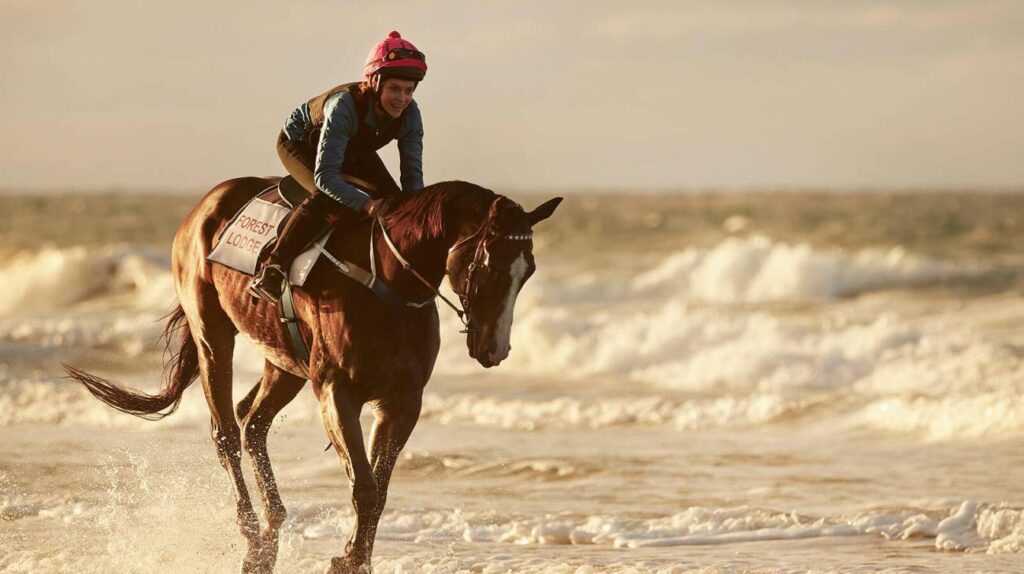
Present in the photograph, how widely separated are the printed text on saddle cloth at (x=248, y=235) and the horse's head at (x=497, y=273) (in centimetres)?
147

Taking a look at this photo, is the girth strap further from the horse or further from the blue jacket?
the blue jacket

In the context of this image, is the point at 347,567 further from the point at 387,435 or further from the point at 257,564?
the point at 257,564

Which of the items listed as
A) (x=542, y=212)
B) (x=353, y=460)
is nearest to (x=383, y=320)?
(x=353, y=460)

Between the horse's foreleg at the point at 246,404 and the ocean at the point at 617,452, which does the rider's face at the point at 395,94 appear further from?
the ocean at the point at 617,452

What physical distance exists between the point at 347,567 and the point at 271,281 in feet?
4.34

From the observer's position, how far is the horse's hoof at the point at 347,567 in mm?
6539

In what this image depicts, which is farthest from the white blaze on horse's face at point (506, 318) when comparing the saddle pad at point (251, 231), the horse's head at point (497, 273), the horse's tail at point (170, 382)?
the horse's tail at point (170, 382)

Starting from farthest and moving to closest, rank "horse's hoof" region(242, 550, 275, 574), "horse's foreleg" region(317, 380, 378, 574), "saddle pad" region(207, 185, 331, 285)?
1. "horse's hoof" region(242, 550, 275, 574)
2. "saddle pad" region(207, 185, 331, 285)
3. "horse's foreleg" region(317, 380, 378, 574)

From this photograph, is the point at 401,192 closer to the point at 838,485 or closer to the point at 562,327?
the point at 838,485

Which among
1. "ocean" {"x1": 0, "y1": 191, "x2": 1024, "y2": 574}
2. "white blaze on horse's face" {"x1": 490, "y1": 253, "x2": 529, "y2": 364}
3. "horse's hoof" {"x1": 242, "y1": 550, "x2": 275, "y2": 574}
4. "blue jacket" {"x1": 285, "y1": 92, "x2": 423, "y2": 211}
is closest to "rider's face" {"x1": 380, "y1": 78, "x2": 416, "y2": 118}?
"blue jacket" {"x1": 285, "y1": 92, "x2": 423, "y2": 211}

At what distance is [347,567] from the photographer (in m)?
6.54

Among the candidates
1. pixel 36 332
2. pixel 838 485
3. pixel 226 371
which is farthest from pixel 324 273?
pixel 36 332

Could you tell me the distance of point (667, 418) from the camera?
14781 mm

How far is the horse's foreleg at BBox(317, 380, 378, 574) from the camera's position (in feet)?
21.2
